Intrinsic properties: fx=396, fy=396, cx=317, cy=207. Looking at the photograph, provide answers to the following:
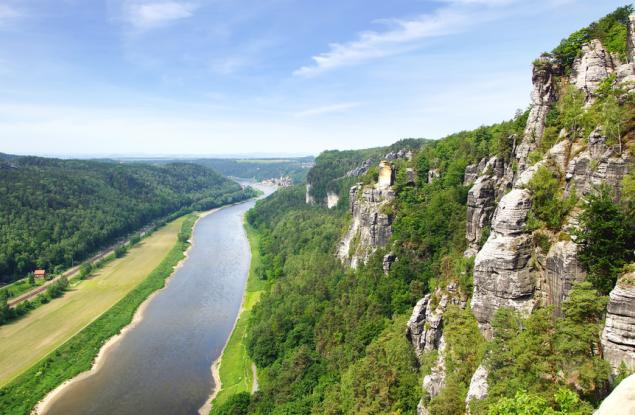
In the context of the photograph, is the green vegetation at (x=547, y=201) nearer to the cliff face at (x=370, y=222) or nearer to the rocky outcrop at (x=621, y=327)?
the rocky outcrop at (x=621, y=327)

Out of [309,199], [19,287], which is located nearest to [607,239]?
[19,287]

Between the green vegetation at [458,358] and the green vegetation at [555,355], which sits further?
the green vegetation at [458,358]

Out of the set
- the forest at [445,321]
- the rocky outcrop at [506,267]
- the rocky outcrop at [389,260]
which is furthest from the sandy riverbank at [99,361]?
the rocky outcrop at [506,267]

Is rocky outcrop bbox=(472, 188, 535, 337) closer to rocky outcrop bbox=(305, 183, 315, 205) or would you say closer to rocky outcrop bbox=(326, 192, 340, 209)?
rocky outcrop bbox=(326, 192, 340, 209)

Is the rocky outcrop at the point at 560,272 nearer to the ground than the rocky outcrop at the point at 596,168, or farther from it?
nearer to the ground

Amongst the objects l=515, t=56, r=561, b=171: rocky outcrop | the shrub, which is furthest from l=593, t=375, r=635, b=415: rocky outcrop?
the shrub

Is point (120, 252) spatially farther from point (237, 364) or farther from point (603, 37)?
point (603, 37)

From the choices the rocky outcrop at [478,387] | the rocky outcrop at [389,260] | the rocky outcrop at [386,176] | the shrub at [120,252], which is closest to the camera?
the rocky outcrop at [478,387]

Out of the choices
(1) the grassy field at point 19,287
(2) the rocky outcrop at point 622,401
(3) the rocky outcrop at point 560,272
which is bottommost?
(1) the grassy field at point 19,287
